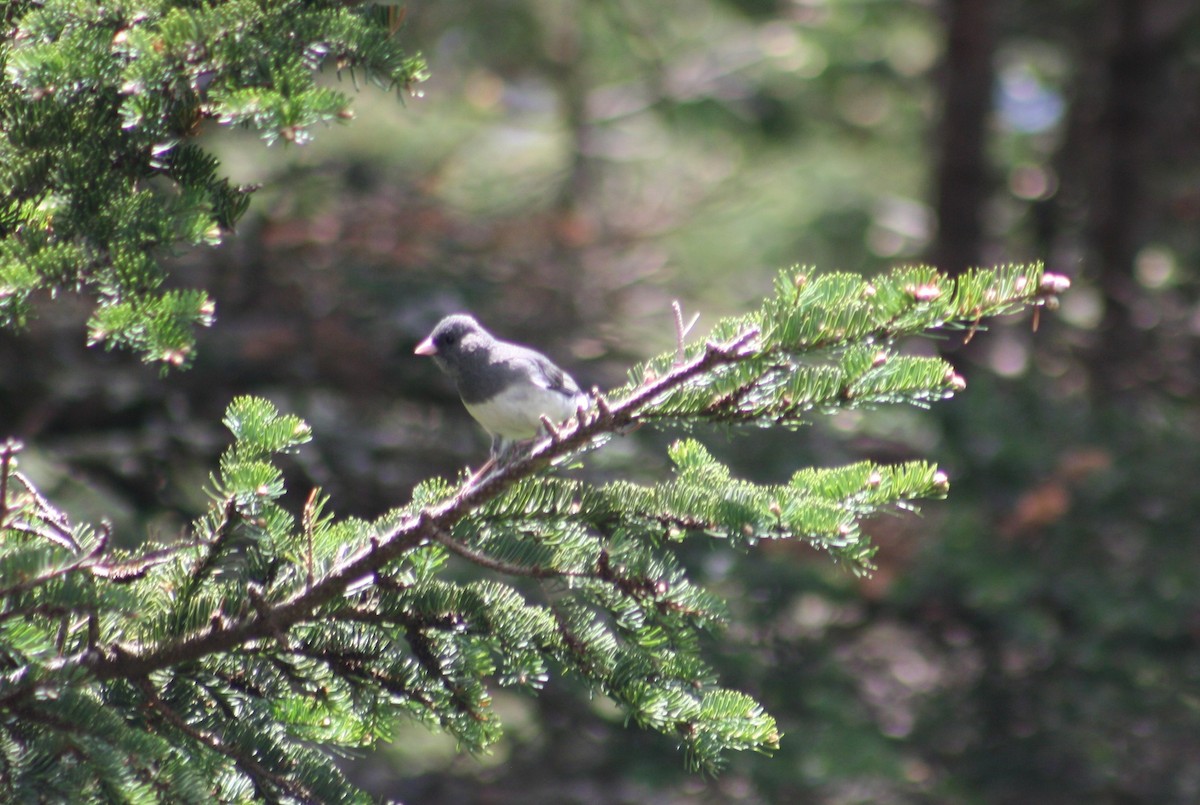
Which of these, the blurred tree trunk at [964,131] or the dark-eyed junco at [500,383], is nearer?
the dark-eyed junco at [500,383]

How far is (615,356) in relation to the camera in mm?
5078

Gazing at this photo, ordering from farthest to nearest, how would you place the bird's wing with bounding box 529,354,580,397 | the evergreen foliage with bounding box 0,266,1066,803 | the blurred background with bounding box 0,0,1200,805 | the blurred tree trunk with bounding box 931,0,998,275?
the blurred tree trunk with bounding box 931,0,998,275 → the blurred background with bounding box 0,0,1200,805 → the bird's wing with bounding box 529,354,580,397 → the evergreen foliage with bounding box 0,266,1066,803

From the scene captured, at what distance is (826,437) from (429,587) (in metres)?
3.88

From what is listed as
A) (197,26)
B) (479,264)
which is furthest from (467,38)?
(197,26)

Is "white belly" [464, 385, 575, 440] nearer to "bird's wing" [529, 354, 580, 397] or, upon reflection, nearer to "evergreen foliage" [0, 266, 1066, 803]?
"bird's wing" [529, 354, 580, 397]

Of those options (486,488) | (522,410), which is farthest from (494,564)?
(522,410)

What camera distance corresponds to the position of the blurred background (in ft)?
14.8

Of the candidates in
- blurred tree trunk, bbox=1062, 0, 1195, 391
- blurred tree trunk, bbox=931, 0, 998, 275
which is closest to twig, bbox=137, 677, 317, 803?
blurred tree trunk, bbox=931, 0, 998, 275

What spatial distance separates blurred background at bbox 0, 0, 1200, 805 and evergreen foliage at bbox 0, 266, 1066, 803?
257 centimetres

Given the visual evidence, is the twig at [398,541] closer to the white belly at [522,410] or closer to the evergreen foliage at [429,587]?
the evergreen foliage at [429,587]

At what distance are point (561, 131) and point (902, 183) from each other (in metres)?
3.42

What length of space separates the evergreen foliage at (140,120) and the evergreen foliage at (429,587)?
24 cm

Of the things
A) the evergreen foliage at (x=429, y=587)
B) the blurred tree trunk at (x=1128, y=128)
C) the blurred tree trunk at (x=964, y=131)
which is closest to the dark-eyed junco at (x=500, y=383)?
the evergreen foliage at (x=429, y=587)

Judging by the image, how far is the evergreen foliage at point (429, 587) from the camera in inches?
58.8
